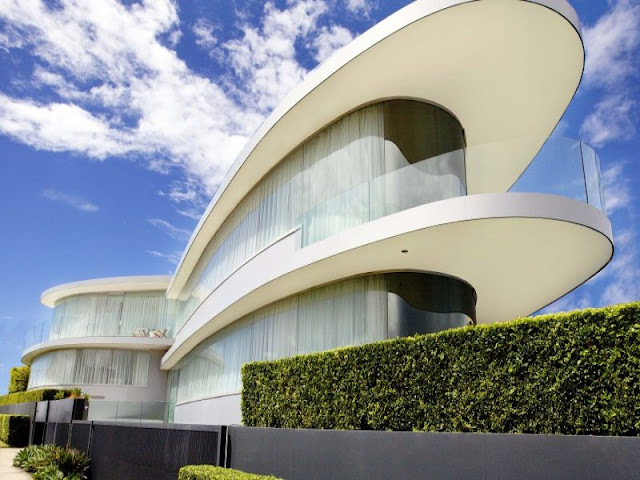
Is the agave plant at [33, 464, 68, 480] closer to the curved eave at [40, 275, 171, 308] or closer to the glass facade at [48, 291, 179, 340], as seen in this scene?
the glass facade at [48, 291, 179, 340]

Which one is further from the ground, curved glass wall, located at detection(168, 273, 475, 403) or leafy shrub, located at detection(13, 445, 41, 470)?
curved glass wall, located at detection(168, 273, 475, 403)

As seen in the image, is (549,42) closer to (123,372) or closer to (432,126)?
(432,126)

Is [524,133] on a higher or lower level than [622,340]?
higher

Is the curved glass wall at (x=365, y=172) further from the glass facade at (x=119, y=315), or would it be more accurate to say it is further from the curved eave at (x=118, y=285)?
the glass facade at (x=119, y=315)

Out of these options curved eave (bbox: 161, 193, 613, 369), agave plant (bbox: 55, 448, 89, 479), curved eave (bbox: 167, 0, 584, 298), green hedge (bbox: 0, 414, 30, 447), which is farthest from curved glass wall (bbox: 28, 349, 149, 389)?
curved eave (bbox: 167, 0, 584, 298)

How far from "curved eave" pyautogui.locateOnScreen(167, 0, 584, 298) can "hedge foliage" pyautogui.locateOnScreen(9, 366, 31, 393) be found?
3663cm

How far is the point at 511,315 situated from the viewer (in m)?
18.0

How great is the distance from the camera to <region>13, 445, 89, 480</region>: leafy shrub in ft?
54.6

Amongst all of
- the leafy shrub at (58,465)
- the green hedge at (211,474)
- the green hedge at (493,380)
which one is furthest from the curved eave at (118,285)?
the green hedge at (493,380)

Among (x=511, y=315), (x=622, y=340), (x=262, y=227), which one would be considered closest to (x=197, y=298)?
(x=262, y=227)

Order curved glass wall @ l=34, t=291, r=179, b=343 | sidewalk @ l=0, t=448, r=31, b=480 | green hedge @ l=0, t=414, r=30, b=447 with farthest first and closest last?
curved glass wall @ l=34, t=291, r=179, b=343 < green hedge @ l=0, t=414, r=30, b=447 < sidewalk @ l=0, t=448, r=31, b=480

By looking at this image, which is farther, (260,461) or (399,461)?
(260,461)

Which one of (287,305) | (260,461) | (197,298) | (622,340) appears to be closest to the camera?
(622,340)

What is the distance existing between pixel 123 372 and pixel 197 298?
36.4ft
